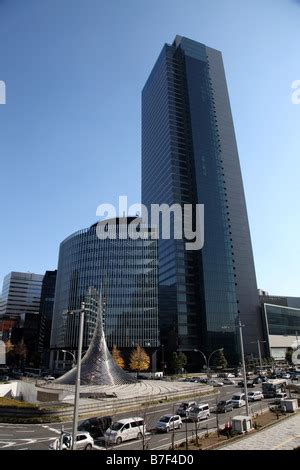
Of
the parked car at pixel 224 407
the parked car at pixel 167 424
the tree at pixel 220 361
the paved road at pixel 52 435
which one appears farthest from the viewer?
the tree at pixel 220 361

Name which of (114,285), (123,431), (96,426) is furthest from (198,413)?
(114,285)

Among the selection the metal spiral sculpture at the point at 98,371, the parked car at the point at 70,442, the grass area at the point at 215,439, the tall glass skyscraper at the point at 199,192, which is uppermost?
the tall glass skyscraper at the point at 199,192

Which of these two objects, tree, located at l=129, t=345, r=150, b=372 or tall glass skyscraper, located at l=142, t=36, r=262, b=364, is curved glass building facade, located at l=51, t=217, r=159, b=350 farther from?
tree, located at l=129, t=345, r=150, b=372

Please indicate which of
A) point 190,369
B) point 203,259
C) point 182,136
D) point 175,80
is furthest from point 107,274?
point 175,80

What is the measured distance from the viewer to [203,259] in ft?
379

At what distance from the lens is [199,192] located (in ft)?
407

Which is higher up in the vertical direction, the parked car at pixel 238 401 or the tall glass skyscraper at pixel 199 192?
the tall glass skyscraper at pixel 199 192

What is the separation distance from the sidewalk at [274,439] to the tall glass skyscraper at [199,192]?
7384 cm

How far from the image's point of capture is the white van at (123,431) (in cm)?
2469

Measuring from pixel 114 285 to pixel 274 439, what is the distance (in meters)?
95.7

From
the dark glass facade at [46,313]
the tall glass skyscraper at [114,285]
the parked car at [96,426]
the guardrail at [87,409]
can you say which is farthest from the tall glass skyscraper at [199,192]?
the parked car at [96,426]

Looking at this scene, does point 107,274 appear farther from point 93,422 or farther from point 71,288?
point 93,422

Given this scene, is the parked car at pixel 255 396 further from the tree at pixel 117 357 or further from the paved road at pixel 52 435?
the tree at pixel 117 357

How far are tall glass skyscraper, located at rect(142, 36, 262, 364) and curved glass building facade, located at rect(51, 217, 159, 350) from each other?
520cm
